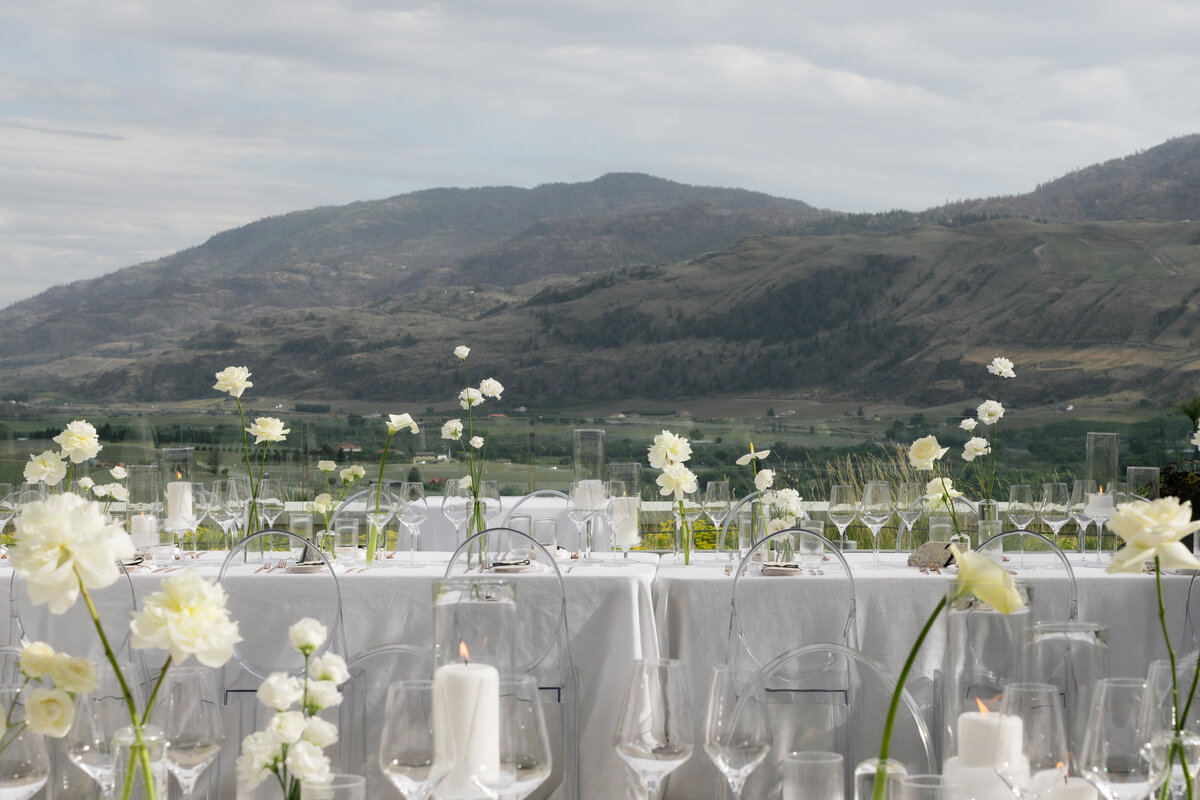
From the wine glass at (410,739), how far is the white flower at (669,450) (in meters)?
2.21

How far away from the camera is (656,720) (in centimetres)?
127

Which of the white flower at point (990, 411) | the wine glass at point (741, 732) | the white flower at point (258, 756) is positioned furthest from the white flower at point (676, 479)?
the white flower at point (258, 756)

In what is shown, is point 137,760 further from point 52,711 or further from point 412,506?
point 412,506

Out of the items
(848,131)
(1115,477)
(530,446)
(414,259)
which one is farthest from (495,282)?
(1115,477)

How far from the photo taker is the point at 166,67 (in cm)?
2925

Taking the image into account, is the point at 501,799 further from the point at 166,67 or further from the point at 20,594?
the point at 166,67

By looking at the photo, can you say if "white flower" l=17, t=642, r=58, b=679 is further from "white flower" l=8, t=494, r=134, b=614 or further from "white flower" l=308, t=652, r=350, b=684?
"white flower" l=308, t=652, r=350, b=684

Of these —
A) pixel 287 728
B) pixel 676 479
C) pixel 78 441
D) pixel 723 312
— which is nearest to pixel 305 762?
pixel 287 728

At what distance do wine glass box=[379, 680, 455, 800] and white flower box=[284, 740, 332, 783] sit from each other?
6.2 inches

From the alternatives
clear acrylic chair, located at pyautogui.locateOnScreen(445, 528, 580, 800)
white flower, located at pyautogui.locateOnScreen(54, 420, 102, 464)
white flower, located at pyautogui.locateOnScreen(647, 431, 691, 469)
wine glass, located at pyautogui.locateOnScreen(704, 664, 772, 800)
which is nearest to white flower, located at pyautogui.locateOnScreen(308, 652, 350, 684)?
wine glass, located at pyautogui.locateOnScreen(704, 664, 772, 800)

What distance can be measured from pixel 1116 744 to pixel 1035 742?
0.07m

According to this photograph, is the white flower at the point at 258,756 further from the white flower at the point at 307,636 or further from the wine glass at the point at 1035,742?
the wine glass at the point at 1035,742

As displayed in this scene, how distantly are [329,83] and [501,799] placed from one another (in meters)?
35.9

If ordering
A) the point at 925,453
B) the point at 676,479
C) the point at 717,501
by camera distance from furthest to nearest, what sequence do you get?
the point at 717,501
the point at 676,479
the point at 925,453
